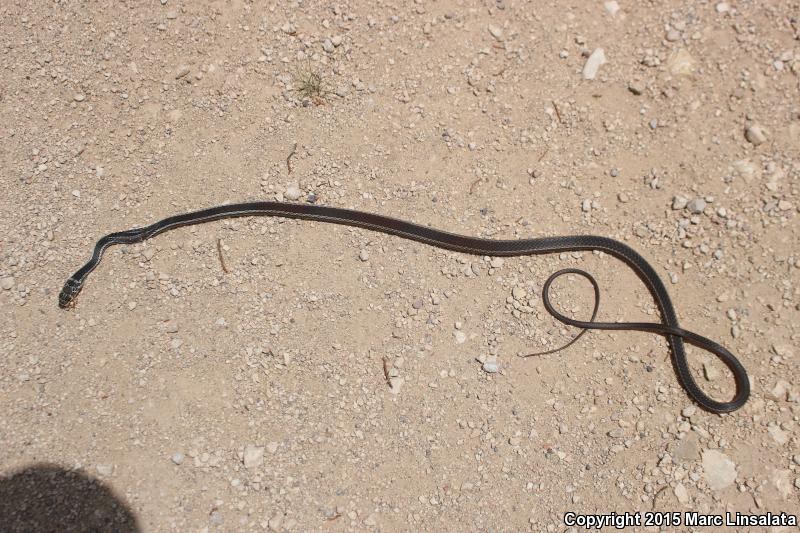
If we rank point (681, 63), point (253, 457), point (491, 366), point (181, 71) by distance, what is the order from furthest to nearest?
1. point (181, 71)
2. point (681, 63)
3. point (491, 366)
4. point (253, 457)

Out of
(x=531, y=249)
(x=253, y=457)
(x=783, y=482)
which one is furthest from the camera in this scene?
(x=531, y=249)

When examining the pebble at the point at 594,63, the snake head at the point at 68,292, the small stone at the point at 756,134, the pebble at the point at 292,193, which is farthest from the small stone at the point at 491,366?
the snake head at the point at 68,292

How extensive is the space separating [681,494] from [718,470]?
16.7 inches

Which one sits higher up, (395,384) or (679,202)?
(679,202)

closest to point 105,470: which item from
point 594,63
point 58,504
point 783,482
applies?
point 58,504

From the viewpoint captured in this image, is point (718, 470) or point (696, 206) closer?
point (718, 470)

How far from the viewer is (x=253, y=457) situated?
14.7 feet

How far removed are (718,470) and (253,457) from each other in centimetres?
434

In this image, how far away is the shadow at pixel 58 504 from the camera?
4328 millimetres

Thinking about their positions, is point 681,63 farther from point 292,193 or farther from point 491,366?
point 292,193

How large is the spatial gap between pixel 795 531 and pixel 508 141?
4.56m

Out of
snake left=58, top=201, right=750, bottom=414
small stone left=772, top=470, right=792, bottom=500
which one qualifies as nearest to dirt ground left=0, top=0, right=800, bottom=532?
small stone left=772, top=470, right=792, bottom=500

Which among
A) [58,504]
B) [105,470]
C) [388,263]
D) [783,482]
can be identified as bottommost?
[58,504]

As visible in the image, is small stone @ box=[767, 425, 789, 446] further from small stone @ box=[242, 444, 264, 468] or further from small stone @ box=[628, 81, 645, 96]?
small stone @ box=[242, 444, 264, 468]
